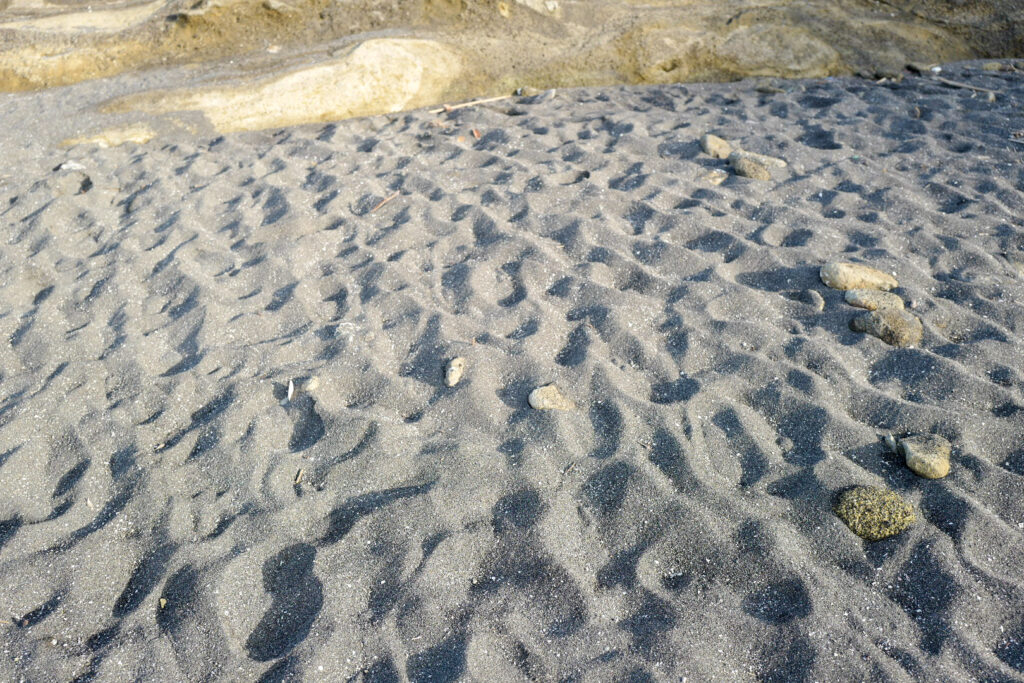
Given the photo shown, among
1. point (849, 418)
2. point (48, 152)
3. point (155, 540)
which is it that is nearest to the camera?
point (155, 540)

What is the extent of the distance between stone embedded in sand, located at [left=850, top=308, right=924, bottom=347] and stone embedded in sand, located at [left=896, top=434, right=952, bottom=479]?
55 cm

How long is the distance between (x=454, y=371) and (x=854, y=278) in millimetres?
1682

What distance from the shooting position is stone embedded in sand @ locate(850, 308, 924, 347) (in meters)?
2.78

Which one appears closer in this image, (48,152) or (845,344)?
(845,344)

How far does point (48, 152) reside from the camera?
4512 millimetres

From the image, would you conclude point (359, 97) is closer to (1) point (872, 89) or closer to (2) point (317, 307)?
(2) point (317, 307)

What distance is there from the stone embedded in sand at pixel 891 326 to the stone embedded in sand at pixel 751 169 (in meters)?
1.42

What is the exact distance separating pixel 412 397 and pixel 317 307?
0.75 m

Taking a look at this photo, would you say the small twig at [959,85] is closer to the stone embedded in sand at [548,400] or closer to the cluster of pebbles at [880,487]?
the cluster of pebbles at [880,487]

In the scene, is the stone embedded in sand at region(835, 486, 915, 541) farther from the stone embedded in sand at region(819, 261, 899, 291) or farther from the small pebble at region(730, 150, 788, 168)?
the small pebble at region(730, 150, 788, 168)

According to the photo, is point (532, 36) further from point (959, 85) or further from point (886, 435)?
point (886, 435)

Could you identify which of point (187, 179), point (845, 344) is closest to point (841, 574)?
point (845, 344)

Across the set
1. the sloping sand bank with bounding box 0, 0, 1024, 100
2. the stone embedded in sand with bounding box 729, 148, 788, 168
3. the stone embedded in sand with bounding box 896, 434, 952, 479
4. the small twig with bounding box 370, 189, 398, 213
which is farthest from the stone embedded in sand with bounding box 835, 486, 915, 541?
the sloping sand bank with bounding box 0, 0, 1024, 100

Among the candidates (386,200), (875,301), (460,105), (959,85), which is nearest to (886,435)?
(875,301)
